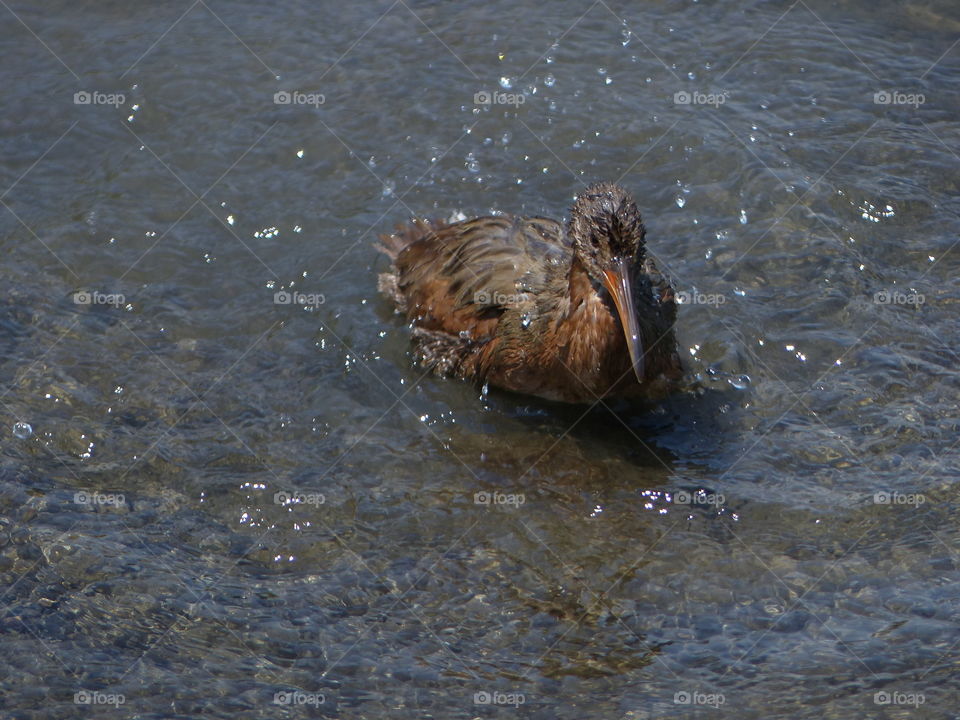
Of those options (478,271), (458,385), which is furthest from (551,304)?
(458,385)

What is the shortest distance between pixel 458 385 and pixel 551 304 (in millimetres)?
819

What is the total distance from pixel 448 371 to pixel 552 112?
112 inches

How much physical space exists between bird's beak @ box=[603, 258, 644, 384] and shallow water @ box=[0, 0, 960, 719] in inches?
29.1

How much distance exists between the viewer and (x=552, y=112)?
8.90 metres

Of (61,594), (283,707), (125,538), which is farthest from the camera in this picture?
(125,538)

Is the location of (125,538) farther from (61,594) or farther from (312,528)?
(312,528)

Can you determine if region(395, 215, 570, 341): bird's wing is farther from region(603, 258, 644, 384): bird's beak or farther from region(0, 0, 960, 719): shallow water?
region(603, 258, 644, 384): bird's beak

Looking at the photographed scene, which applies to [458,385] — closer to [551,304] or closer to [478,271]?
[478,271]

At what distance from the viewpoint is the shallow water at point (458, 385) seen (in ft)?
15.9

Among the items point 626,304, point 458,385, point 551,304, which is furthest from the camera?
point 458,385

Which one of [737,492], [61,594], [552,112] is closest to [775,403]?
[737,492]

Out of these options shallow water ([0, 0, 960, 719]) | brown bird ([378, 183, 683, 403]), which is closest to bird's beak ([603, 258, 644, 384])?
brown bird ([378, 183, 683, 403])

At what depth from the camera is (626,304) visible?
5.94 m

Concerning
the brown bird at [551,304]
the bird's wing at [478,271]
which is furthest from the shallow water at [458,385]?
the bird's wing at [478,271]
